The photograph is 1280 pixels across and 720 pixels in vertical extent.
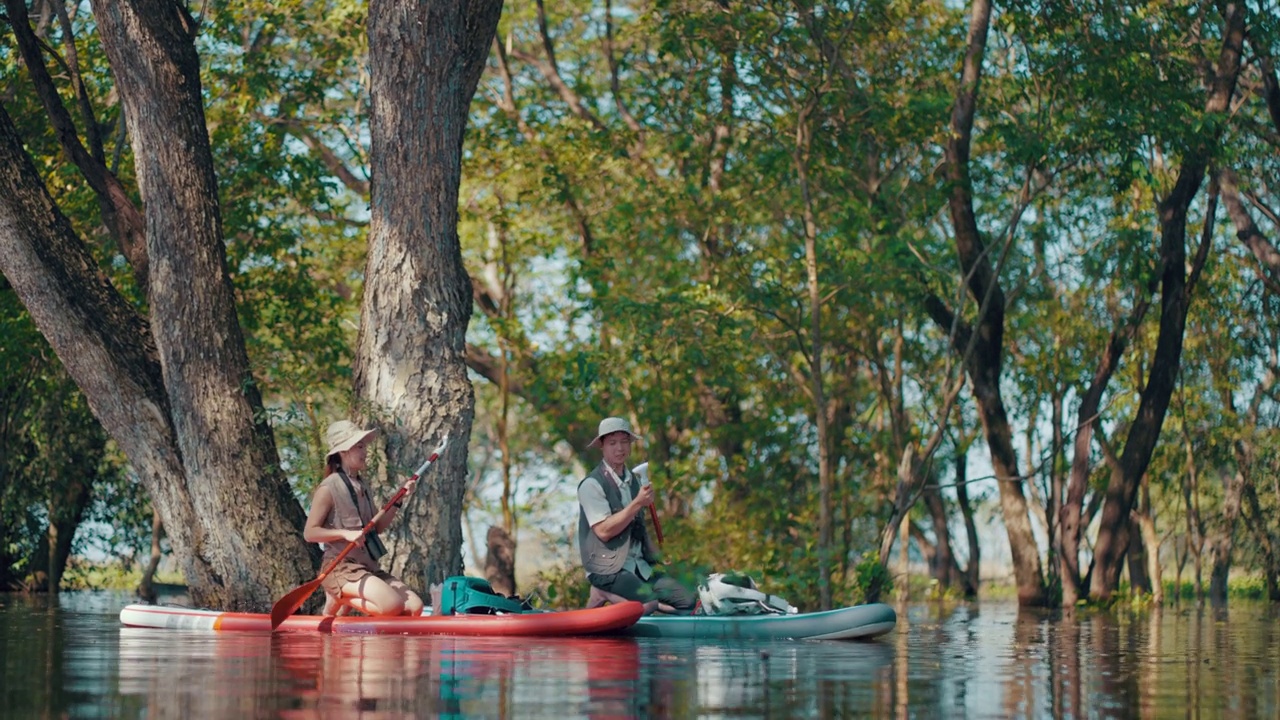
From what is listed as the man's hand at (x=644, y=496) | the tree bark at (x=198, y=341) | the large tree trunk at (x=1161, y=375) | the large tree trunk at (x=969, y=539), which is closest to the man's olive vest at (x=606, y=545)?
the man's hand at (x=644, y=496)

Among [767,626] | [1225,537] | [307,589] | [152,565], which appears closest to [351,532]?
[307,589]

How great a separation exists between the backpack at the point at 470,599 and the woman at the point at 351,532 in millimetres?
443

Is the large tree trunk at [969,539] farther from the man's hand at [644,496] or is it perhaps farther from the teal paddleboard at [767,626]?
the man's hand at [644,496]

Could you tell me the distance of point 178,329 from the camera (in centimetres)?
1334

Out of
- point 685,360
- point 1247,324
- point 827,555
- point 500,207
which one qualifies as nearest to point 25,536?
point 500,207

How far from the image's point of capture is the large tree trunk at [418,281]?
41.6 feet

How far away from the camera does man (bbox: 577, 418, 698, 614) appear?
11.2 metres

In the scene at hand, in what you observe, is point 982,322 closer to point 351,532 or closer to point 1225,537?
point 1225,537

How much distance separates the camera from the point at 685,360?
21.0 metres

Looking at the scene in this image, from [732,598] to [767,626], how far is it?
38 cm

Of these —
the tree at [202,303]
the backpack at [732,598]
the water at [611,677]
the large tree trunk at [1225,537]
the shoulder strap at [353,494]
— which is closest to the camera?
the water at [611,677]

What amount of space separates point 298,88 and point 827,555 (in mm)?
8328

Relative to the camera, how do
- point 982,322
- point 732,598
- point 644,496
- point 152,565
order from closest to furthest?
point 644,496 → point 732,598 → point 982,322 → point 152,565

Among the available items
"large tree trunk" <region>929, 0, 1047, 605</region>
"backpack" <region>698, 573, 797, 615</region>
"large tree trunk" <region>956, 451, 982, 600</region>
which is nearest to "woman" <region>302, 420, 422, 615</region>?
"backpack" <region>698, 573, 797, 615</region>
